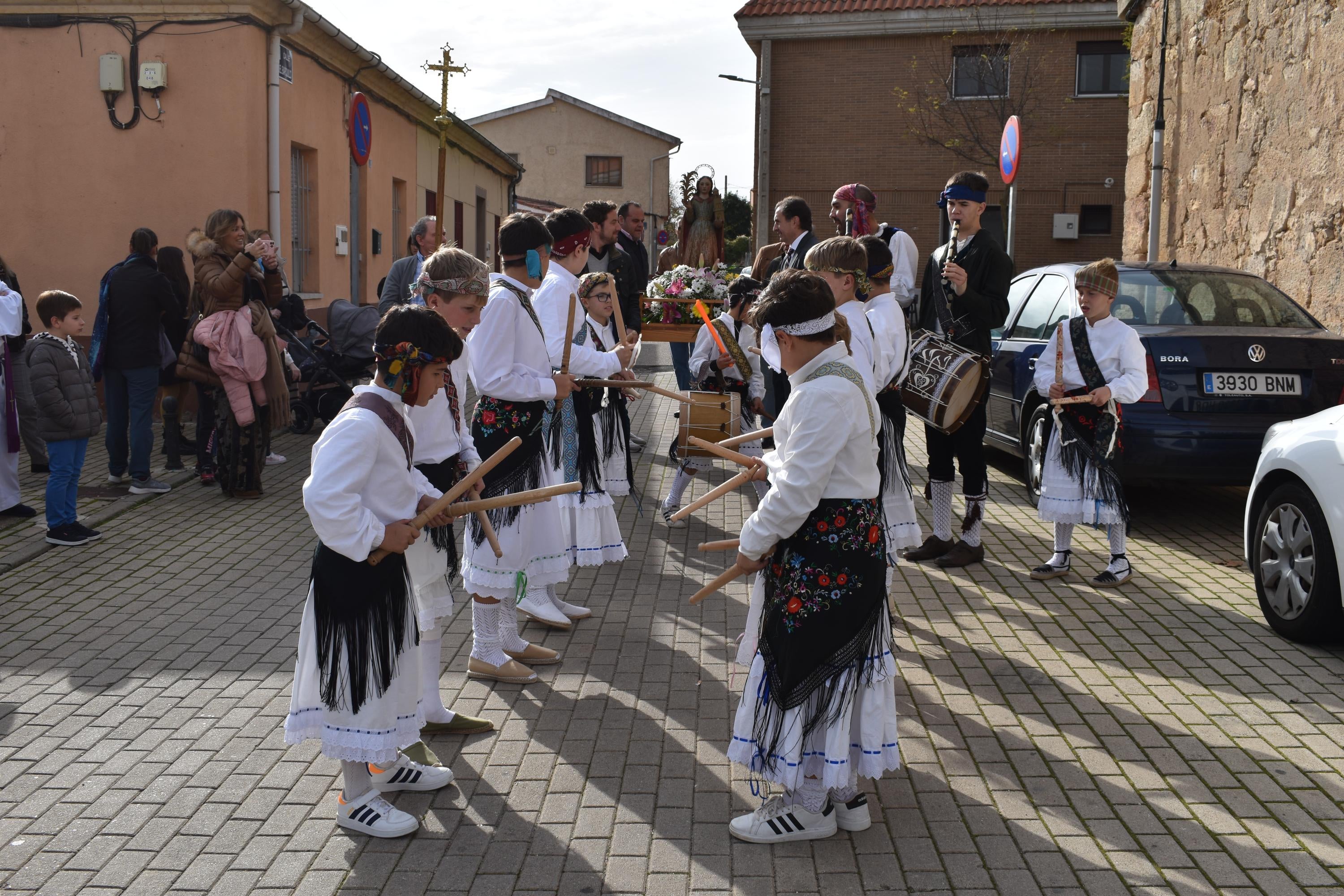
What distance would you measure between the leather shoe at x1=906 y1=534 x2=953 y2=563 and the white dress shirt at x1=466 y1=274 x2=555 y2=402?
3109mm

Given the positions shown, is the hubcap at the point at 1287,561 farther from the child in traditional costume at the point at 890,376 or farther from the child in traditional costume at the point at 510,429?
the child in traditional costume at the point at 510,429

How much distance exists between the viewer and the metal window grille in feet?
49.9

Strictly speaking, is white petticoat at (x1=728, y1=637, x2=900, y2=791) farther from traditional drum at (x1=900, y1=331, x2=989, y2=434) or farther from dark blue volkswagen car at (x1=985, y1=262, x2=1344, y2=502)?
dark blue volkswagen car at (x1=985, y1=262, x2=1344, y2=502)

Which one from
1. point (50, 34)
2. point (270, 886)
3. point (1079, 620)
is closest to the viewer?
point (270, 886)

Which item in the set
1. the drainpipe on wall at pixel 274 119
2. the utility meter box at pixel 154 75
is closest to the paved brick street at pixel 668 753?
the drainpipe on wall at pixel 274 119

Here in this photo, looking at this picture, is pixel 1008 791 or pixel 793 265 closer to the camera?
pixel 1008 791

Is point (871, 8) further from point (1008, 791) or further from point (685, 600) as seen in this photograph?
point (1008, 791)

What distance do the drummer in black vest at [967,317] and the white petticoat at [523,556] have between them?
8.85ft

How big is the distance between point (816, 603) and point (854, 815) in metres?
0.75

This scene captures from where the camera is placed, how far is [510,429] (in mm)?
5309

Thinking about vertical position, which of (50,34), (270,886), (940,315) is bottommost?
(270,886)

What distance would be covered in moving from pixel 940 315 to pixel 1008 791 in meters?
3.75

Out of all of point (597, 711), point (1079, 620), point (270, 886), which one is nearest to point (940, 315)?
point (1079, 620)

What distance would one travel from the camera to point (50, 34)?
1322 cm
